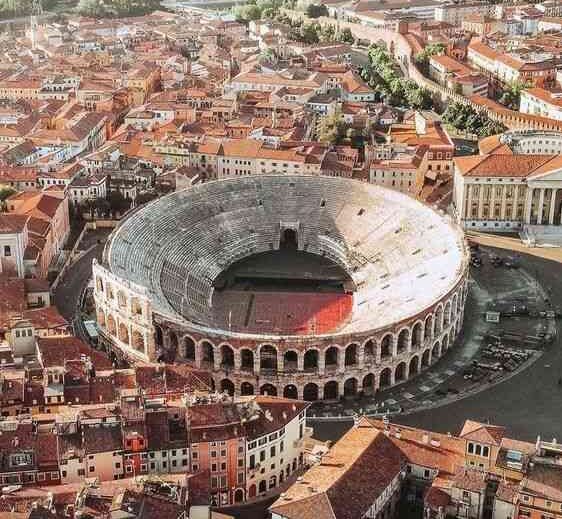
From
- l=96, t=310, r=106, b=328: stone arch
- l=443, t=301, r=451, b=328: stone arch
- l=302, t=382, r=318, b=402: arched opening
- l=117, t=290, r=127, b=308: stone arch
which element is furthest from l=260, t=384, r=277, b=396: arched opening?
l=443, t=301, r=451, b=328: stone arch

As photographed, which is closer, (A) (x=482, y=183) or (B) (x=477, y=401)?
(B) (x=477, y=401)

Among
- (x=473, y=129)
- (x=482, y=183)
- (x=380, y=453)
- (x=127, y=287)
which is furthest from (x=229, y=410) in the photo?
(x=473, y=129)

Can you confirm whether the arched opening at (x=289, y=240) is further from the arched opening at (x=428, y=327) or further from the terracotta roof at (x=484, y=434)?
the terracotta roof at (x=484, y=434)

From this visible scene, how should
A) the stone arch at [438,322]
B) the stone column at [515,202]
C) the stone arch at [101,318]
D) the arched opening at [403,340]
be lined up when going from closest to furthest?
the arched opening at [403,340] → the stone arch at [438,322] → the stone arch at [101,318] → the stone column at [515,202]

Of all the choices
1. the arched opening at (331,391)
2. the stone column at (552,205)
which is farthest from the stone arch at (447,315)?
the stone column at (552,205)

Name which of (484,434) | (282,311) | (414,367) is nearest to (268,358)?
(414,367)

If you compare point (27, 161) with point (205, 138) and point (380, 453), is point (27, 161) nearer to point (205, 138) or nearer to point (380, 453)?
point (205, 138)
